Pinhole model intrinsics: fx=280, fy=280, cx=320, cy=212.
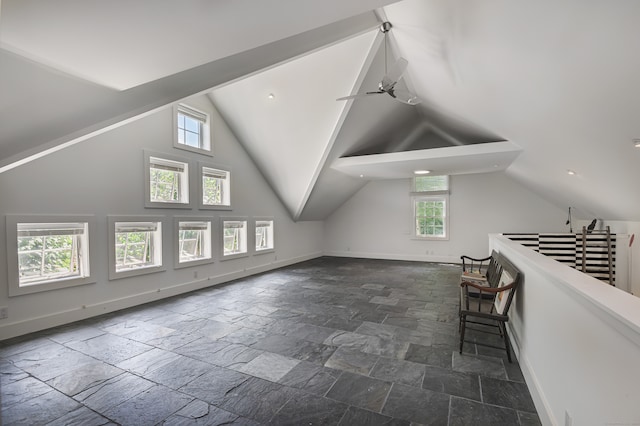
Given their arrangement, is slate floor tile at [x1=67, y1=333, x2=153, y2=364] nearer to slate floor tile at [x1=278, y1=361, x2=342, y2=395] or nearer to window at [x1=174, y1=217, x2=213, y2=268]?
slate floor tile at [x1=278, y1=361, x2=342, y2=395]

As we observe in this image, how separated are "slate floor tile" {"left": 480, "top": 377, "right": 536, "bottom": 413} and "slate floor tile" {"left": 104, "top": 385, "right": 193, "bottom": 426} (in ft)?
7.46

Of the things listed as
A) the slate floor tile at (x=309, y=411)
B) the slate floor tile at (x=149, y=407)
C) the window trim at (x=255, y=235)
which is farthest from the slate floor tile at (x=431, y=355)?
the window trim at (x=255, y=235)

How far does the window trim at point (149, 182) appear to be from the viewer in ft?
14.8

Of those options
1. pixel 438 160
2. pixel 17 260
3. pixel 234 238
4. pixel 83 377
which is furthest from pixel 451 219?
pixel 17 260

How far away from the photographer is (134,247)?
4457 mm

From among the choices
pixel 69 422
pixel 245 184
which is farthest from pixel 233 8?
pixel 245 184

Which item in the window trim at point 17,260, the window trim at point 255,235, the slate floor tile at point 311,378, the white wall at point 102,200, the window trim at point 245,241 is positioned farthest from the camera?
the window trim at point 255,235

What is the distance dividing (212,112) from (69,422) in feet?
16.7

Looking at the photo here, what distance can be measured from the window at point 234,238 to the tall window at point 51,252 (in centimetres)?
245

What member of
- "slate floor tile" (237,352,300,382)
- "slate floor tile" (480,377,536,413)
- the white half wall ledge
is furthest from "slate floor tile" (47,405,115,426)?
the white half wall ledge

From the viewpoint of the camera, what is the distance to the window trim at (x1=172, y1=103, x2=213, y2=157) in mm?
4918

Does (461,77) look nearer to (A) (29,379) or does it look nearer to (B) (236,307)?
(B) (236,307)

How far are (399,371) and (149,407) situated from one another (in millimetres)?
1992

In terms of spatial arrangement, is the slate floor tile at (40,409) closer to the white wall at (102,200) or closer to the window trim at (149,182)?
the white wall at (102,200)
